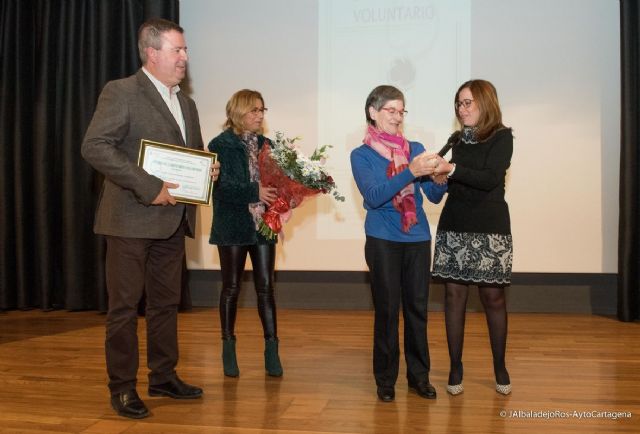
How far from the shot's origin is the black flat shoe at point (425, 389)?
324cm

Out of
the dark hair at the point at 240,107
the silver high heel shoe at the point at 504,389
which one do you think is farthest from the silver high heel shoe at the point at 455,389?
the dark hair at the point at 240,107

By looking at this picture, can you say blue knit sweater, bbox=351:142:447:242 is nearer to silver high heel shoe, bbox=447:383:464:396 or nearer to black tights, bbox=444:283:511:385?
black tights, bbox=444:283:511:385

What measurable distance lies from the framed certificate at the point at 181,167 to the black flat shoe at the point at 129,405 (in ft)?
3.00

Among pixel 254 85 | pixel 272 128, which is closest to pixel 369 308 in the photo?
pixel 272 128

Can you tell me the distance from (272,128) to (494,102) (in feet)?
11.0

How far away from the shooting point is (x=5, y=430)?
286 cm

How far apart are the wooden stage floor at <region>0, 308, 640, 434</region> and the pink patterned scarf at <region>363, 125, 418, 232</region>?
90 cm

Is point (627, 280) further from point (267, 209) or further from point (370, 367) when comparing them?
point (267, 209)

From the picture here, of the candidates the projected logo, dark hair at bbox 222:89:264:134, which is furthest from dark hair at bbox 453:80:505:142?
the projected logo

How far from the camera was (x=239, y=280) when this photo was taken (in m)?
3.71

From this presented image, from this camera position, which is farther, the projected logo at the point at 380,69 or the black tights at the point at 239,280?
the projected logo at the point at 380,69

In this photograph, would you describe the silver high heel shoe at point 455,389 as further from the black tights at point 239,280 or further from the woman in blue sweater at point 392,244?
the black tights at point 239,280

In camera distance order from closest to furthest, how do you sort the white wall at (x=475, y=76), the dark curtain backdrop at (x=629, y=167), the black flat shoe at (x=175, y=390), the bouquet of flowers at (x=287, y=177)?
the black flat shoe at (x=175, y=390)
the bouquet of flowers at (x=287, y=177)
the dark curtain backdrop at (x=629, y=167)
the white wall at (x=475, y=76)

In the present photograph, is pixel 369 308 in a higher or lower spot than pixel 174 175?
lower
